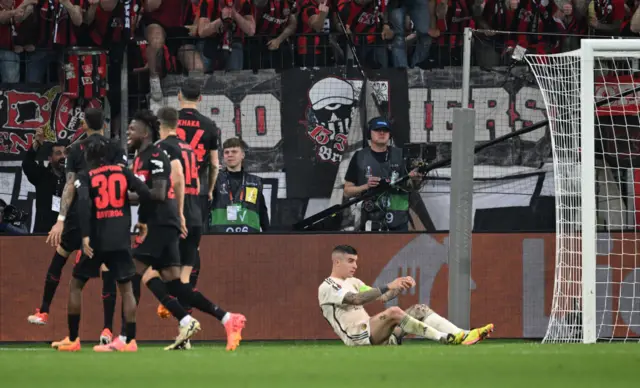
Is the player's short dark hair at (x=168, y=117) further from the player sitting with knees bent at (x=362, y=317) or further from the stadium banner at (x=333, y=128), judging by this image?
the stadium banner at (x=333, y=128)

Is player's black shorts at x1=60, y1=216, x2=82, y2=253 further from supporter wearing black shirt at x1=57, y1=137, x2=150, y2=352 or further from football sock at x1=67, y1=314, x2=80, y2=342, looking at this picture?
supporter wearing black shirt at x1=57, y1=137, x2=150, y2=352

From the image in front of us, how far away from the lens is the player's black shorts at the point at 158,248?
11312 millimetres

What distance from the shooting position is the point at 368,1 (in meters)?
16.7

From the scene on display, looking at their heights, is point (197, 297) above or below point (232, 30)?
below

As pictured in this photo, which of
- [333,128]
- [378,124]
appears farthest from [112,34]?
[378,124]

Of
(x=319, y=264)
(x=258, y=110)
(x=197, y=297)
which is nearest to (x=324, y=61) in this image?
(x=258, y=110)

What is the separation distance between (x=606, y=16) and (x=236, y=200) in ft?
17.4

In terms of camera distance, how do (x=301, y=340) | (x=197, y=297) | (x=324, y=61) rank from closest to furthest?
(x=197, y=297) < (x=301, y=340) < (x=324, y=61)

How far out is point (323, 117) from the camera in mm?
16047

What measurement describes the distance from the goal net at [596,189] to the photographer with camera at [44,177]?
18.0 ft

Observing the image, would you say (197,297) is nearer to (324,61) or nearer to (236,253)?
(236,253)

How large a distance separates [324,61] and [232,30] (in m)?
1.16

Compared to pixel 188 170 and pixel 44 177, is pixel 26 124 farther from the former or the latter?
pixel 188 170

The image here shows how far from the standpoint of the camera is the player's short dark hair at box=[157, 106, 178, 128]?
1159 cm
